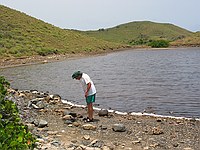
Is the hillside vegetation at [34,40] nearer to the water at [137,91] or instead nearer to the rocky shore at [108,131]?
the water at [137,91]

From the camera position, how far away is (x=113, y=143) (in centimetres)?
938

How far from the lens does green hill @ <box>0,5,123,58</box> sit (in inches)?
2009

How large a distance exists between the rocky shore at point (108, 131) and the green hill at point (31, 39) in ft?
109

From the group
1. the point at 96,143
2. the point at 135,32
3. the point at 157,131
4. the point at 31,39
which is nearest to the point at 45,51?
the point at 31,39

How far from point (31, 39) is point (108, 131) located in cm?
5224

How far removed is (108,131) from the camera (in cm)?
1063

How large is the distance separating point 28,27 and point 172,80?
1935 inches

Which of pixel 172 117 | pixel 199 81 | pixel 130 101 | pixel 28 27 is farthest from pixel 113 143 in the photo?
pixel 28 27

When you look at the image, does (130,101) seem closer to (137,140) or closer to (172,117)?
(172,117)

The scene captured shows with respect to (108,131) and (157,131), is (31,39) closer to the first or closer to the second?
(108,131)

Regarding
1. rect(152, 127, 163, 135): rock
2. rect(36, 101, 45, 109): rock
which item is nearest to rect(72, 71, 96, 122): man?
rect(152, 127, 163, 135): rock

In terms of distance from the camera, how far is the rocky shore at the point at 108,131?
359 inches

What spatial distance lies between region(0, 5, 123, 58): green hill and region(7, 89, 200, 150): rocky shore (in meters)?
33.3

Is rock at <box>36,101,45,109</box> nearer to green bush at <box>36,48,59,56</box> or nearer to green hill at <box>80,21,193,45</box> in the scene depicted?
green bush at <box>36,48,59,56</box>
